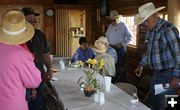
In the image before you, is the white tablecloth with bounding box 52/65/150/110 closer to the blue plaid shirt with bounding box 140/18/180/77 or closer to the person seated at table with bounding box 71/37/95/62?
the blue plaid shirt with bounding box 140/18/180/77

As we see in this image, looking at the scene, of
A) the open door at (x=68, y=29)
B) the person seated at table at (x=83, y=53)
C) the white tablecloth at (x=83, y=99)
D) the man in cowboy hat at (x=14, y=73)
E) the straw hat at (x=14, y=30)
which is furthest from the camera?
the open door at (x=68, y=29)

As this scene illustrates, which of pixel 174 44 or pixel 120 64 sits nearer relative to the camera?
pixel 174 44

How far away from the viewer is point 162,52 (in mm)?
3025

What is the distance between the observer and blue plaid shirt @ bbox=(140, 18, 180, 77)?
9.54ft

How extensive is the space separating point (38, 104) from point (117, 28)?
340 centimetres

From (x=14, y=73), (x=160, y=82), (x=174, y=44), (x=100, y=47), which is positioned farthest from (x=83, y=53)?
(x=14, y=73)

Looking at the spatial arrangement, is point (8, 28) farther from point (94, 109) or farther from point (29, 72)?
point (94, 109)

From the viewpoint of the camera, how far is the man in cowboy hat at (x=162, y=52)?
2.91 meters

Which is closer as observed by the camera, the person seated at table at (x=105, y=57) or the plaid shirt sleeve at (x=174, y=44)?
the plaid shirt sleeve at (x=174, y=44)

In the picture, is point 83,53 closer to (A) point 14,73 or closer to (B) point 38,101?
(B) point 38,101

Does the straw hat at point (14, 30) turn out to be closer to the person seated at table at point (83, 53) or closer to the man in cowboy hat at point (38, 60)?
the man in cowboy hat at point (38, 60)

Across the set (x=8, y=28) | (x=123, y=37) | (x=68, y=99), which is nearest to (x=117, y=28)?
(x=123, y=37)

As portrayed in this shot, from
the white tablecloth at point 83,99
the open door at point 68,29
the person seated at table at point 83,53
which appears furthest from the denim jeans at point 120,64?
the open door at point 68,29

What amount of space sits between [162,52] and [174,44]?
0.16m
